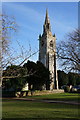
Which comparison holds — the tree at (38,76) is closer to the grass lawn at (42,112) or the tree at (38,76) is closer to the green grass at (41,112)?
the green grass at (41,112)

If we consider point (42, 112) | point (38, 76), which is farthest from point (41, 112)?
point (38, 76)

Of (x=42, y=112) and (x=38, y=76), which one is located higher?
(x=38, y=76)

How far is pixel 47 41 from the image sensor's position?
77.3 metres

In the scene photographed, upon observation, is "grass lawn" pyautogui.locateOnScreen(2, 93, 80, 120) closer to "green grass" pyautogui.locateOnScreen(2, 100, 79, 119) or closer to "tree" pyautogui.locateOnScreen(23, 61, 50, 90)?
"green grass" pyautogui.locateOnScreen(2, 100, 79, 119)

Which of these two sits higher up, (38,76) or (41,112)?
(38,76)

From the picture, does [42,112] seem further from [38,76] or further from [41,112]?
[38,76]

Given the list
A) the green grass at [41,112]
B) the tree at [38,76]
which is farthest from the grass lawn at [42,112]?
the tree at [38,76]

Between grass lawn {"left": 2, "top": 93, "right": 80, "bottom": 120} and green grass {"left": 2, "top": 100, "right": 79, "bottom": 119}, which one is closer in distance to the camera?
grass lawn {"left": 2, "top": 93, "right": 80, "bottom": 120}

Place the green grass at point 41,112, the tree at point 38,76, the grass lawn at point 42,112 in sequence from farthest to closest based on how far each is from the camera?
the tree at point 38,76, the green grass at point 41,112, the grass lawn at point 42,112

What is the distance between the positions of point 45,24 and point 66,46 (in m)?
69.0

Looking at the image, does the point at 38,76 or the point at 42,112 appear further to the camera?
the point at 38,76

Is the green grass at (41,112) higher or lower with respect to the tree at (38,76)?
lower

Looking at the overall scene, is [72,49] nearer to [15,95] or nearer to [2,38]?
[2,38]

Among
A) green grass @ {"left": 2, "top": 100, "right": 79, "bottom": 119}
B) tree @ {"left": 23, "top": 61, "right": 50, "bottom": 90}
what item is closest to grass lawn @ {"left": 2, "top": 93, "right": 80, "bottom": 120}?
green grass @ {"left": 2, "top": 100, "right": 79, "bottom": 119}
